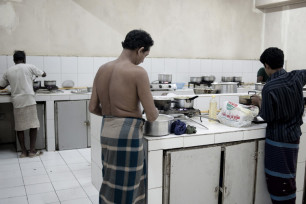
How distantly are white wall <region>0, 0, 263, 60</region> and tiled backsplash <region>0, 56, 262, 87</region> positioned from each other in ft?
0.44

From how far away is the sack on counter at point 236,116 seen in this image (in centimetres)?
267

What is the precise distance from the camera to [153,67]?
6.18 meters

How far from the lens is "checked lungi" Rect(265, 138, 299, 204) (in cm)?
251

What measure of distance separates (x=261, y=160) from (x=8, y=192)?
8.58 feet

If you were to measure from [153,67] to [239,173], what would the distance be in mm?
3835

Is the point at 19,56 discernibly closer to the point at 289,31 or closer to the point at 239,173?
the point at 239,173

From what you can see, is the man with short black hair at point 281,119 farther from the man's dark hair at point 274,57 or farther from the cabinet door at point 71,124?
the cabinet door at point 71,124

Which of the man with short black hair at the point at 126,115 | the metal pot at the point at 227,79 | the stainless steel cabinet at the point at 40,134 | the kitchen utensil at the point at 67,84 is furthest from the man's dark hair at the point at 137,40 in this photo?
the metal pot at the point at 227,79

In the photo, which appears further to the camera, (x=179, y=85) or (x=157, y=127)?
(x=179, y=85)

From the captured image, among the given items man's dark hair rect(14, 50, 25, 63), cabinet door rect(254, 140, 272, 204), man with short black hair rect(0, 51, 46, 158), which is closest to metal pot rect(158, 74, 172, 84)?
man with short black hair rect(0, 51, 46, 158)

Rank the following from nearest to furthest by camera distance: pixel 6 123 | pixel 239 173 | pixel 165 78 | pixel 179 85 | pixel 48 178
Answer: pixel 239 173, pixel 48 178, pixel 6 123, pixel 165 78, pixel 179 85

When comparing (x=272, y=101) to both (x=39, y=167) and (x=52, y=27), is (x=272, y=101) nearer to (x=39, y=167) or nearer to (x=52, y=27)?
(x=39, y=167)

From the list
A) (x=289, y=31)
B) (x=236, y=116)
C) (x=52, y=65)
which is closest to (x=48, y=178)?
(x=52, y=65)

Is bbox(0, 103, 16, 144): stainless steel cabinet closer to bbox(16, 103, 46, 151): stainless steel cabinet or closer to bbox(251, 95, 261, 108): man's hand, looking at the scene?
bbox(16, 103, 46, 151): stainless steel cabinet
